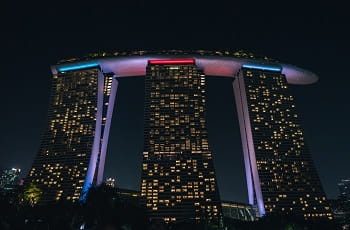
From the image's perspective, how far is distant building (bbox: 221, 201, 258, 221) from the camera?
6149 inches

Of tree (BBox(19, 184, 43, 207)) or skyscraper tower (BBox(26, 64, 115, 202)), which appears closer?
tree (BBox(19, 184, 43, 207))

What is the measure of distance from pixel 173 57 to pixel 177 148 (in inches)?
1773

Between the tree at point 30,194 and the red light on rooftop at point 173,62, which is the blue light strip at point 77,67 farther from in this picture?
the tree at point 30,194

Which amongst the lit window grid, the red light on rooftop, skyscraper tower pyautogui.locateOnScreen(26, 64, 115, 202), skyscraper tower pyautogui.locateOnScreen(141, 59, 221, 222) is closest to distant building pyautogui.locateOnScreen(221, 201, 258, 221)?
the lit window grid

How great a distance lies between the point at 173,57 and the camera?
158 metres

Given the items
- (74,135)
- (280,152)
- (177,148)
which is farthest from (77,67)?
(280,152)

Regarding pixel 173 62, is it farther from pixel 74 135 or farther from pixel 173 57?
pixel 74 135

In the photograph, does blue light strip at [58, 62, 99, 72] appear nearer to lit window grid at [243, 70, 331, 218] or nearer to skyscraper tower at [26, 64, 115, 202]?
skyscraper tower at [26, 64, 115, 202]

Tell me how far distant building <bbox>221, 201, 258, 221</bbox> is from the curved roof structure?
6262 cm

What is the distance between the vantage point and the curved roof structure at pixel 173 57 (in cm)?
15550

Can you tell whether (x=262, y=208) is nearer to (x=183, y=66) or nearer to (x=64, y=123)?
(x=183, y=66)

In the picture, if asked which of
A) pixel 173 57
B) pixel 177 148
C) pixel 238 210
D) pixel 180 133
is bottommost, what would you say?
pixel 238 210

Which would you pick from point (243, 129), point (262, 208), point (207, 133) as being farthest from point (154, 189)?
point (243, 129)

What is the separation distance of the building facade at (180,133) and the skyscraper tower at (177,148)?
37cm
